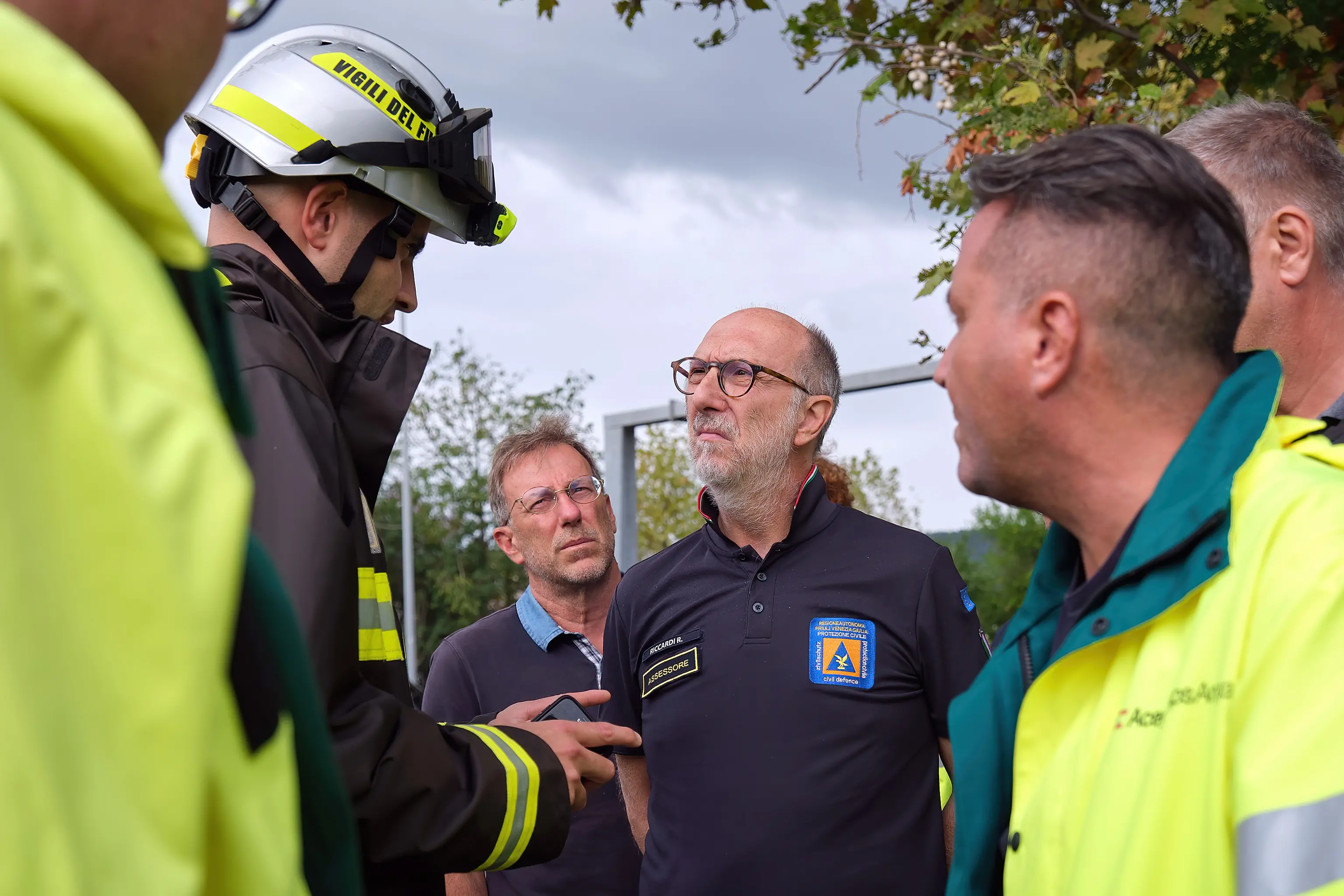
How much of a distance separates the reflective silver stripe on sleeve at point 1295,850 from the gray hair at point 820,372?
302 cm

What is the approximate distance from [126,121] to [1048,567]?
6.07 feet

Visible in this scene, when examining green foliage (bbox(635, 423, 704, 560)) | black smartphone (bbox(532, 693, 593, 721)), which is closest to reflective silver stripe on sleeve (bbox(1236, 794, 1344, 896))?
black smartphone (bbox(532, 693, 593, 721))

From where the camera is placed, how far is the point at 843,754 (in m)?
3.45

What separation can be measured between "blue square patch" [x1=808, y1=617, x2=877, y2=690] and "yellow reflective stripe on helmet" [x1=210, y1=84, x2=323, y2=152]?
2080mm

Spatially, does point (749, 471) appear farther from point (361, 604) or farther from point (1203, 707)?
point (1203, 707)

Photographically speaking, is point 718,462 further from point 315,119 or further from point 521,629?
point 315,119

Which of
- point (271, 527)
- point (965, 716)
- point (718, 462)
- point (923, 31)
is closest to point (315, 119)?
point (271, 527)

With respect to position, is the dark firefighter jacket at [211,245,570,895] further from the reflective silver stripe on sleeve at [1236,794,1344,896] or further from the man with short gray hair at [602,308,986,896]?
the reflective silver stripe on sleeve at [1236,794,1344,896]

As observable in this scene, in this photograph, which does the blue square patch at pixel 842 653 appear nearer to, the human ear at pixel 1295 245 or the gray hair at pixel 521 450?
the human ear at pixel 1295 245

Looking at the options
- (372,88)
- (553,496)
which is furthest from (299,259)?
(553,496)

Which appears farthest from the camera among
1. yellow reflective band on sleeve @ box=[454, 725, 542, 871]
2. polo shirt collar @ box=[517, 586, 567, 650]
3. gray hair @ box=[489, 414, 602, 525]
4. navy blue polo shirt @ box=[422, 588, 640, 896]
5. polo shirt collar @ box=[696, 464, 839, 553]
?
gray hair @ box=[489, 414, 602, 525]

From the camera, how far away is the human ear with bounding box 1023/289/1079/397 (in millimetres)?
1873

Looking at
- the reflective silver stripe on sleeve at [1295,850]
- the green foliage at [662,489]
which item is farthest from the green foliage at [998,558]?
the reflective silver stripe on sleeve at [1295,850]

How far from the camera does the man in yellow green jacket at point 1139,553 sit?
142cm
